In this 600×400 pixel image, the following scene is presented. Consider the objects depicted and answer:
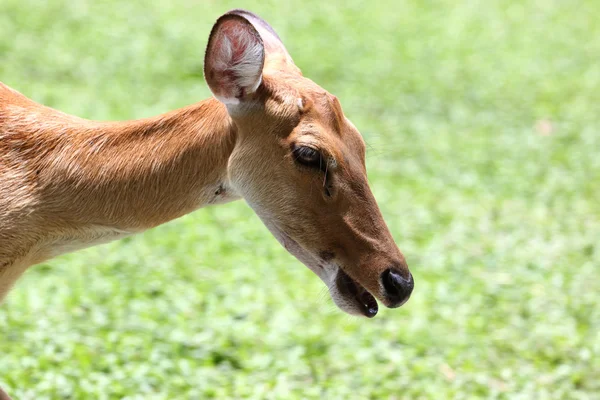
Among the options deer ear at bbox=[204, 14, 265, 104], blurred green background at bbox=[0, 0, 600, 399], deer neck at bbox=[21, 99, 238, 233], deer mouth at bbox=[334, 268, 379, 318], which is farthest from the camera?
blurred green background at bbox=[0, 0, 600, 399]

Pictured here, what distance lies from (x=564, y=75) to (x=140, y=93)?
20.1ft

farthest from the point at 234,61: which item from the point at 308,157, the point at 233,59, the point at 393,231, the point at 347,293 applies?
the point at 393,231

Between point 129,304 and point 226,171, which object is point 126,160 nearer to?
point 226,171

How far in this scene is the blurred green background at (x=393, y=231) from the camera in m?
5.66

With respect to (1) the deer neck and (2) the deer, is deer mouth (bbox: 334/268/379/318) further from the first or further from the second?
(1) the deer neck

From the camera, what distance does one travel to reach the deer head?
3.17 meters

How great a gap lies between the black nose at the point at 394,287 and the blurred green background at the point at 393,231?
53.0 inches

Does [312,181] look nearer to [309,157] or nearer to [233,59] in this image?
[309,157]

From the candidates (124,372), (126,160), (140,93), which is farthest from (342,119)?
(140,93)

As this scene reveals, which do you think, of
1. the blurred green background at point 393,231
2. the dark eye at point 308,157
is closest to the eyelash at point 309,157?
the dark eye at point 308,157

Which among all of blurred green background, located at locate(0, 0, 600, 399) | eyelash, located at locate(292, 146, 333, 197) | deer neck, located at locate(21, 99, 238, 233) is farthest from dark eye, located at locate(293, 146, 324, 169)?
blurred green background, located at locate(0, 0, 600, 399)

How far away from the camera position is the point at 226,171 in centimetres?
331

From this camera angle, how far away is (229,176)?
129 inches

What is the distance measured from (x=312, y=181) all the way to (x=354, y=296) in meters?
0.44
